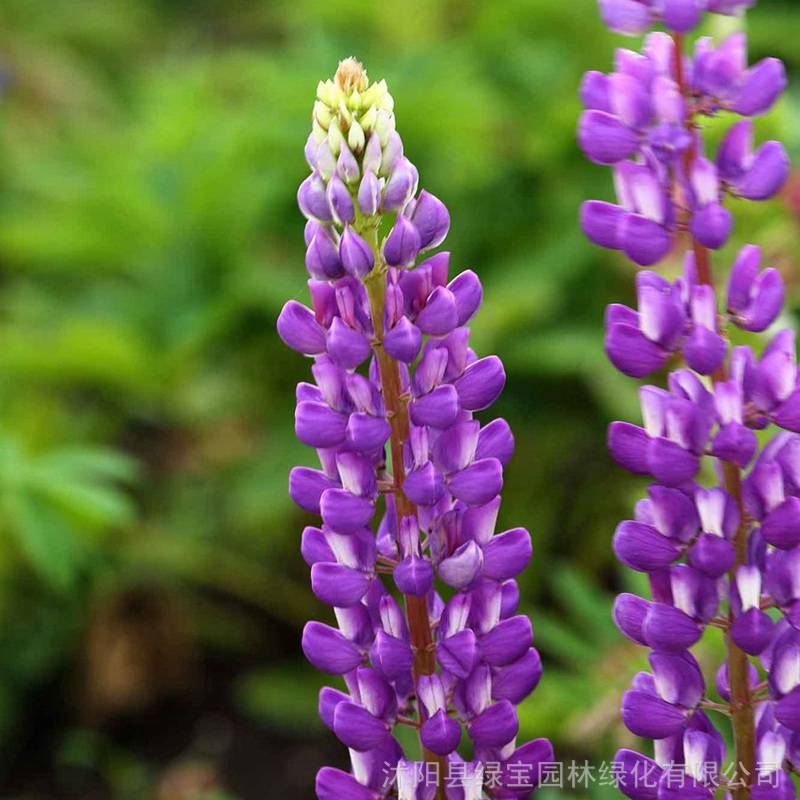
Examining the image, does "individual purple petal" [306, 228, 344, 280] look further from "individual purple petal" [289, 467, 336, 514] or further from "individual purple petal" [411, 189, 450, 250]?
"individual purple petal" [289, 467, 336, 514]

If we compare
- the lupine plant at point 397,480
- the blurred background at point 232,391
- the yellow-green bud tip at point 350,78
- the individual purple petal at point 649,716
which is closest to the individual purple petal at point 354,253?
the lupine plant at point 397,480

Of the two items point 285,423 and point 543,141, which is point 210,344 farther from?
point 543,141

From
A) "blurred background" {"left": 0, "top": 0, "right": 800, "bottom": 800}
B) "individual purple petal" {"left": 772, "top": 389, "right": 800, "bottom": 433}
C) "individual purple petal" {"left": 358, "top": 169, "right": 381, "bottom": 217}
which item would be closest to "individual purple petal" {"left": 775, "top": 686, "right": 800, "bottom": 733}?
"individual purple petal" {"left": 772, "top": 389, "right": 800, "bottom": 433}

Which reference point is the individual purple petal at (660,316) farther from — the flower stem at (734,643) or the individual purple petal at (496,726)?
the individual purple petal at (496,726)

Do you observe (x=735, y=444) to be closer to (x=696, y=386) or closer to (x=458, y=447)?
(x=696, y=386)

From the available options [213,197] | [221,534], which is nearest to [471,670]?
[221,534]

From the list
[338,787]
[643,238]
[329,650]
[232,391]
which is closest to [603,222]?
[643,238]

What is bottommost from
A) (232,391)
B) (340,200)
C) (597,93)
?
(340,200)
